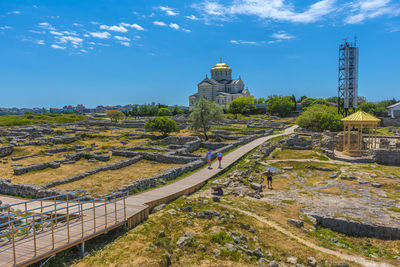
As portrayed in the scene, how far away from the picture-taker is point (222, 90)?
→ 118m

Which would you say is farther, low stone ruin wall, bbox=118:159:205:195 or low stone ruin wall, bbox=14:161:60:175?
low stone ruin wall, bbox=14:161:60:175

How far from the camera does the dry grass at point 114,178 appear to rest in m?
16.7

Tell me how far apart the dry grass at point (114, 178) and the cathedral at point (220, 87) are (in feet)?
292

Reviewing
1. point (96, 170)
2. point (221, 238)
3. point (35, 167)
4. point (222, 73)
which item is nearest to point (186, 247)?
point (221, 238)

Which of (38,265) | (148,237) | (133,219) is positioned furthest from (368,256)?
(38,265)

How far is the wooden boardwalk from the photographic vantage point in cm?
744

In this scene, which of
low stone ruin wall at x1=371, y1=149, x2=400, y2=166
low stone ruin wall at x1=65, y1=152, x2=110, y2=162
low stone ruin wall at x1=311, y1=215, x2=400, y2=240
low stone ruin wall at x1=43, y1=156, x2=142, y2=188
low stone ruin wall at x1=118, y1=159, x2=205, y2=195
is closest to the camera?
low stone ruin wall at x1=311, y1=215, x2=400, y2=240

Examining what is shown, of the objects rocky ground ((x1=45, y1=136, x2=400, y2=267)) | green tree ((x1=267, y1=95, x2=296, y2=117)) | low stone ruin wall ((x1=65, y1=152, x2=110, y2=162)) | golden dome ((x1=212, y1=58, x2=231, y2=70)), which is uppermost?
golden dome ((x1=212, y1=58, x2=231, y2=70))

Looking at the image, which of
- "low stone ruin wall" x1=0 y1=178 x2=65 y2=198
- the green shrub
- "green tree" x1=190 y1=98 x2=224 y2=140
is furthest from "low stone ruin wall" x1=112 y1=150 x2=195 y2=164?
"green tree" x1=190 y1=98 x2=224 y2=140

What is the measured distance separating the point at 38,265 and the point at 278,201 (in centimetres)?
1169

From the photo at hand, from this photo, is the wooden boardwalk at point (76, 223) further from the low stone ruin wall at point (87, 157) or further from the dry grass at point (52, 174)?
the low stone ruin wall at point (87, 157)

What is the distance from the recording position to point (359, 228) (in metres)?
11.9

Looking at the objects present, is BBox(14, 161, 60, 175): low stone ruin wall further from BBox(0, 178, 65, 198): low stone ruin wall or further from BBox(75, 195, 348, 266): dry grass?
BBox(75, 195, 348, 266): dry grass

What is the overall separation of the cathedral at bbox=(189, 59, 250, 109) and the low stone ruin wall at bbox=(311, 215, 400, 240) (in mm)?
98485
